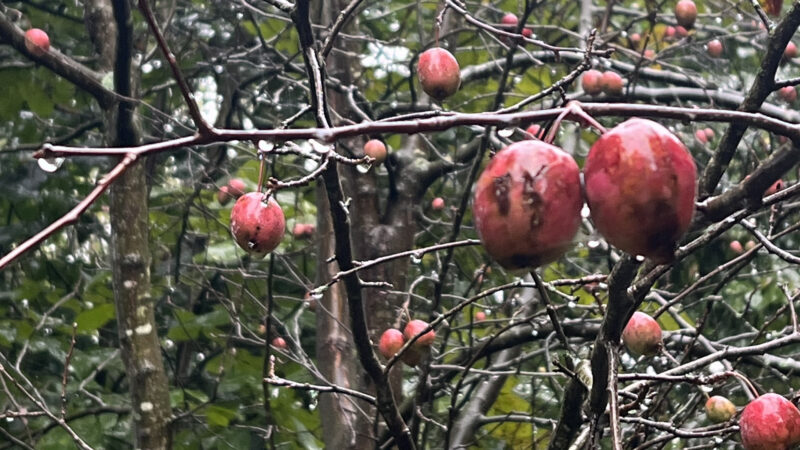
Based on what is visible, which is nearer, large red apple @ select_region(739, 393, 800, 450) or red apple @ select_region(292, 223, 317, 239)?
large red apple @ select_region(739, 393, 800, 450)

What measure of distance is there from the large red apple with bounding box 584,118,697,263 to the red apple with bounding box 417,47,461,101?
4.71 feet

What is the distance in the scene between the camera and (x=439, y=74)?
2.36 meters

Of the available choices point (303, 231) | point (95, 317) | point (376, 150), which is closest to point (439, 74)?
point (376, 150)

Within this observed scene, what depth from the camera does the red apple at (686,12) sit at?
4188mm

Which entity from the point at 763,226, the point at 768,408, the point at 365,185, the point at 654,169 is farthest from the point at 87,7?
the point at 763,226

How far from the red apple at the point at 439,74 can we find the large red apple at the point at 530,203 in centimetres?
142

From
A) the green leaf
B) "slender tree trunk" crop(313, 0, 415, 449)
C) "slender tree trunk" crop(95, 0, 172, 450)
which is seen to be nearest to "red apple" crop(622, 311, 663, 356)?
"slender tree trunk" crop(313, 0, 415, 449)

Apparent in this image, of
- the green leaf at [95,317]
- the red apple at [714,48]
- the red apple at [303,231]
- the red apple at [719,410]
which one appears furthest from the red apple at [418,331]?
the red apple at [714,48]

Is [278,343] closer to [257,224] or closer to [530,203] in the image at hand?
[257,224]

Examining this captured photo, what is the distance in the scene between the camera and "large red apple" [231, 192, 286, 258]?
180cm

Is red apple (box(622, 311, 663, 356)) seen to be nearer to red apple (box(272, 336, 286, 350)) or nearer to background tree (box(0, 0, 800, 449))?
background tree (box(0, 0, 800, 449))

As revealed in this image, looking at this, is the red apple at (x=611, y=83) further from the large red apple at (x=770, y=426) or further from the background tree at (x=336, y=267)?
the large red apple at (x=770, y=426)

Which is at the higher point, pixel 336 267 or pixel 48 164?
pixel 336 267

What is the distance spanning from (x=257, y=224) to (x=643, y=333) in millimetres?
1058
